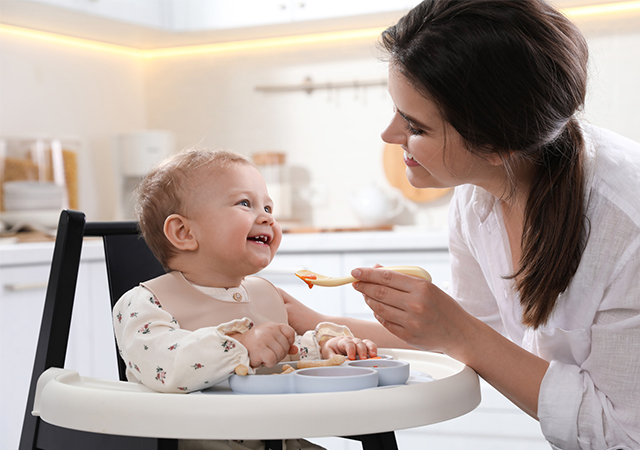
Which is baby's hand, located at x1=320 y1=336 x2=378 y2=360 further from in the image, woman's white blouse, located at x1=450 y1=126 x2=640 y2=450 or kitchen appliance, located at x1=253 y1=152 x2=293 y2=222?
kitchen appliance, located at x1=253 y1=152 x2=293 y2=222

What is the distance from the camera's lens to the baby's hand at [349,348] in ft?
3.14

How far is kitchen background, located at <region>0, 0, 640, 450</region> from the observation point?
2111 mm

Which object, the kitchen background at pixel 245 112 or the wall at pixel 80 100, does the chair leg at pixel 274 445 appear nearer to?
the kitchen background at pixel 245 112

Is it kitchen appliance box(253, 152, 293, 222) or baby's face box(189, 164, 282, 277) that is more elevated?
baby's face box(189, 164, 282, 277)

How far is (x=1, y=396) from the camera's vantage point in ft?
6.24

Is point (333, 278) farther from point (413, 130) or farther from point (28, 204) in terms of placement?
point (28, 204)

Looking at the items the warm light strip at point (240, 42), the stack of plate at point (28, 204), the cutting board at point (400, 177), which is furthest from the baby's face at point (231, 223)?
the warm light strip at point (240, 42)

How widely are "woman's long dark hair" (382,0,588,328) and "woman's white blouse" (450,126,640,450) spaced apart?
0.10 feet

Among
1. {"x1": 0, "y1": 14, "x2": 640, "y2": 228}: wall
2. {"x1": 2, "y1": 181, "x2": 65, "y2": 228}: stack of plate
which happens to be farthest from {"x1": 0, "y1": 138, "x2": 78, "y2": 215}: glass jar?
{"x1": 0, "y1": 14, "x2": 640, "y2": 228}: wall

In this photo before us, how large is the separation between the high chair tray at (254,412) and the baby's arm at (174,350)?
7 cm

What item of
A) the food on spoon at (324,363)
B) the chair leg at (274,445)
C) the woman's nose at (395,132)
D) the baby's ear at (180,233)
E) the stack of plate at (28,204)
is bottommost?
the chair leg at (274,445)

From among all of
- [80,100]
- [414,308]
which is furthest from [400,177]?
[414,308]

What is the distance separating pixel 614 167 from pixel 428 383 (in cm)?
53

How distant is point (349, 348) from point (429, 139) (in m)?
0.35
